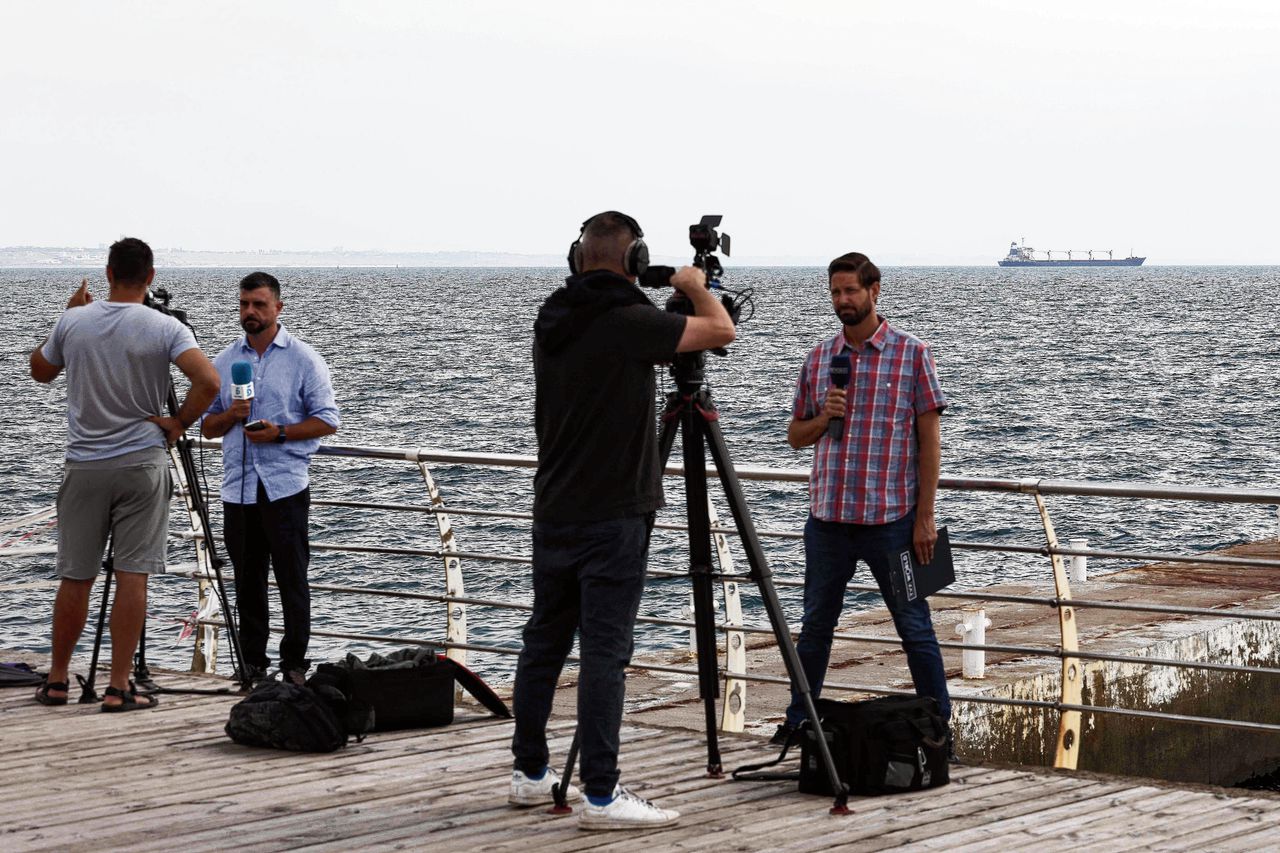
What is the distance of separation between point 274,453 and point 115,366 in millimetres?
807

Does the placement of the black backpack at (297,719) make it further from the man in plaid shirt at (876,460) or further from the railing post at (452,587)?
the man in plaid shirt at (876,460)

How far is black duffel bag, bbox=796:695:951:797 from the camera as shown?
5.03 m

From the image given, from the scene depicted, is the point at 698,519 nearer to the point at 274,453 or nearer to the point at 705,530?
the point at 705,530

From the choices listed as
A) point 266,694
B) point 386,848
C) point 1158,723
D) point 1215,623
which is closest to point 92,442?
point 266,694

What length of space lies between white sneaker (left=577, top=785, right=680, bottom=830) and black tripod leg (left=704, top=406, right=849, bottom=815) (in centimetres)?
53

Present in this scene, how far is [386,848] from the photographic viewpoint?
179 inches

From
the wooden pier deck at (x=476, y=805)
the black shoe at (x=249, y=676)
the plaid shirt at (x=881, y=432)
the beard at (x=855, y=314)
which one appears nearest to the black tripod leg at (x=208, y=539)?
the black shoe at (x=249, y=676)

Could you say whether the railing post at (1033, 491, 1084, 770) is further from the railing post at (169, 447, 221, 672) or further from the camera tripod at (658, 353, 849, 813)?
the railing post at (169, 447, 221, 672)

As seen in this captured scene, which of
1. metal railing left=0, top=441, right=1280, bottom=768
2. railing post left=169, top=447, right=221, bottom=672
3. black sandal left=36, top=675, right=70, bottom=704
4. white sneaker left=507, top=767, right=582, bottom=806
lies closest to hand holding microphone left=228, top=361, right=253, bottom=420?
metal railing left=0, top=441, right=1280, bottom=768

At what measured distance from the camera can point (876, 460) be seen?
543 centimetres

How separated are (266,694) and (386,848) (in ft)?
5.29

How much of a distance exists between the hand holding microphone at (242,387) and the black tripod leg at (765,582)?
2434mm

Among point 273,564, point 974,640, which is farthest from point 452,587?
point 974,640

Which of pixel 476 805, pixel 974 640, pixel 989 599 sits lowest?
pixel 974 640
